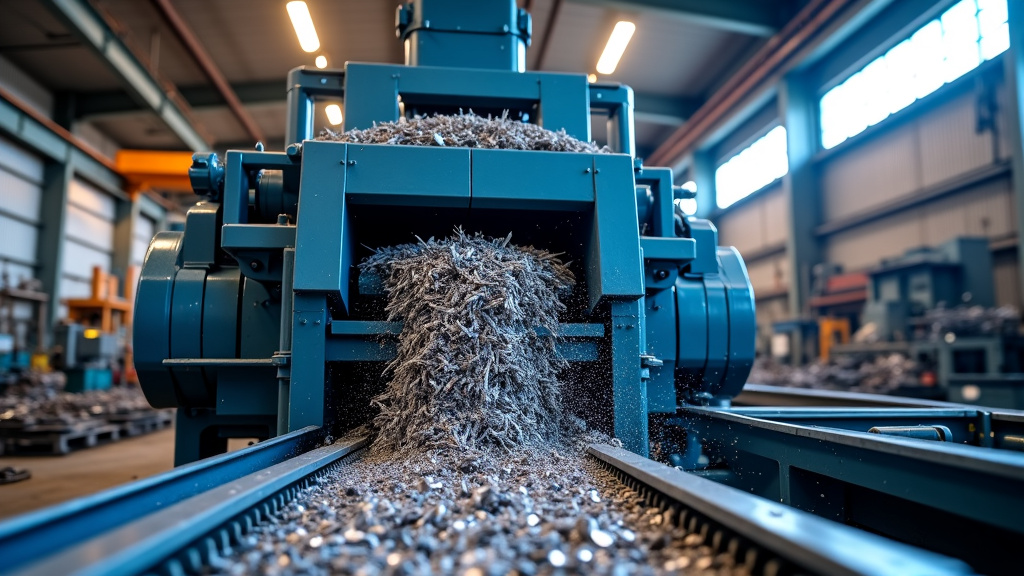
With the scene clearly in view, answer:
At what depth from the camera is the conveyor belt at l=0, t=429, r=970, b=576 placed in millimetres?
879

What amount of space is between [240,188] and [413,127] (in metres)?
0.73

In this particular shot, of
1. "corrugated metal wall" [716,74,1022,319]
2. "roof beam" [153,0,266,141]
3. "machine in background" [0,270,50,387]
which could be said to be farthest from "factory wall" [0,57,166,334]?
"corrugated metal wall" [716,74,1022,319]

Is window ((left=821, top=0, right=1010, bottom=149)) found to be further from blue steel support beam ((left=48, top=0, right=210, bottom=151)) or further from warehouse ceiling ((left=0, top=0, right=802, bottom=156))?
blue steel support beam ((left=48, top=0, right=210, bottom=151))

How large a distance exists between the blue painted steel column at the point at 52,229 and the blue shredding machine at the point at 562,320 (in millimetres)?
12007

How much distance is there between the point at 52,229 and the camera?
40.4ft

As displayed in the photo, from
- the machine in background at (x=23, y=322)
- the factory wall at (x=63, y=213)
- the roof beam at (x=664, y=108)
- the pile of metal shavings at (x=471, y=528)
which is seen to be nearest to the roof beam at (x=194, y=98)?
the factory wall at (x=63, y=213)

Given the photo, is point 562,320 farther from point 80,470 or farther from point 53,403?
point 53,403

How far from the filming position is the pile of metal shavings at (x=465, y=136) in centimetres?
240

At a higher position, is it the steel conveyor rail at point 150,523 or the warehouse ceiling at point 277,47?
the warehouse ceiling at point 277,47

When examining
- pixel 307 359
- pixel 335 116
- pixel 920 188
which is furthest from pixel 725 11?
pixel 307 359

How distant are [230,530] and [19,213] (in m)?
13.8

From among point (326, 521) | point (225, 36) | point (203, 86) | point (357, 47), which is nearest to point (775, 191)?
point (357, 47)

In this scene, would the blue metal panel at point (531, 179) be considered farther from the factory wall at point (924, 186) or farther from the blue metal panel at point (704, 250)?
the factory wall at point (924, 186)

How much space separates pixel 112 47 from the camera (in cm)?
1041
